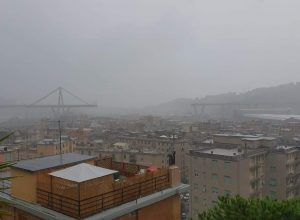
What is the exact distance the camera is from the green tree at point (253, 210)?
5363mm

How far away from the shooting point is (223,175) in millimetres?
20203

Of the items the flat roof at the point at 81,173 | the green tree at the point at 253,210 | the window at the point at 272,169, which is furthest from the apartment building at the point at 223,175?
the flat roof at the point at 81,173

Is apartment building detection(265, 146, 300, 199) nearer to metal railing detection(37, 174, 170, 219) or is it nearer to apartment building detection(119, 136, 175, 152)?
metal railing detection(37, 174, 170, 219)

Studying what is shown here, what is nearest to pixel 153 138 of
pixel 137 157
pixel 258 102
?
pixel 137 157

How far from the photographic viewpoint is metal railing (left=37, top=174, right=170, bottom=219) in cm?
475

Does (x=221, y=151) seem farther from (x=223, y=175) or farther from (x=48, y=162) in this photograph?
(x=48, y=162)

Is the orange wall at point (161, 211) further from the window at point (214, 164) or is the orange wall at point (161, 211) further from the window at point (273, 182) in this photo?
the window at point (273, 182)

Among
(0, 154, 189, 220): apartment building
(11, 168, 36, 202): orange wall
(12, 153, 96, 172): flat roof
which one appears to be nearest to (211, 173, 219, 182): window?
(0, 154, 189, 220): apartment building

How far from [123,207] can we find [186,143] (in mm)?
33324

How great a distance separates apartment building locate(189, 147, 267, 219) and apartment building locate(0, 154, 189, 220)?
47.0 ft

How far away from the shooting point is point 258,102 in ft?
536

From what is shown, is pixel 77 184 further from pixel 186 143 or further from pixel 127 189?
pixel 186 143

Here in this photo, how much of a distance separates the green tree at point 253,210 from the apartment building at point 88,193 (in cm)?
77

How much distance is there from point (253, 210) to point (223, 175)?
15205 millimetres
